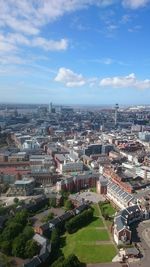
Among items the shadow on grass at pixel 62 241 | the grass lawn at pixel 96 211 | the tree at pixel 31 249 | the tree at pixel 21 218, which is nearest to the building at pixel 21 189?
the grass lawn at pixel 96 211

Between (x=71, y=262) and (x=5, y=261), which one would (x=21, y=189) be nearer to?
(x=5, y=261)

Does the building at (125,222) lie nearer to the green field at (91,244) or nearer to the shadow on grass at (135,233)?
the shadow on grass at (135,233)

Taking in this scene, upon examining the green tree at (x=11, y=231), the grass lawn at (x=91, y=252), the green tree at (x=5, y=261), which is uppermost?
the green tree at (x=11, y=231)

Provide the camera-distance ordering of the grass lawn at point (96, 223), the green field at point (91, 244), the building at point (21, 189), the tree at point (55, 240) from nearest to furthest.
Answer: the green field at point (91, 244) → the tree at point (55, 240) → the grass lawn at point (96, 223) → the building at point (21, 189)

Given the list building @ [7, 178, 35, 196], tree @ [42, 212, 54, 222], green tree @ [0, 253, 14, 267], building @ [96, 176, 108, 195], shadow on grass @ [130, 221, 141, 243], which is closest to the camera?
green tree @ [0, 253, 14, 267]

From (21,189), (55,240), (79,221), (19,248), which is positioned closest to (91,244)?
(55,240)

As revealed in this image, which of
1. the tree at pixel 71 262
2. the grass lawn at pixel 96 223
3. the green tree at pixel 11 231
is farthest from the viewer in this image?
the grass lawn at pixel 96 223

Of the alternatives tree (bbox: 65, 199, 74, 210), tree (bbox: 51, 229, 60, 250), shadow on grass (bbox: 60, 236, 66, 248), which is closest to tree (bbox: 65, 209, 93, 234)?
shadow on grass (bbox: 60, 236, 66, 248)

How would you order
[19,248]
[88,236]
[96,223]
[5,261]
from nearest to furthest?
[5,261], [19,248], [88,236], [96,223]

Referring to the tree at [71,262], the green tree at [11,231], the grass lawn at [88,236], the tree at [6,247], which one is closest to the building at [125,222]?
the grass lawn at [88,236]

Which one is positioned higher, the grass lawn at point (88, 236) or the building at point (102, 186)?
the building at point (102, 186)

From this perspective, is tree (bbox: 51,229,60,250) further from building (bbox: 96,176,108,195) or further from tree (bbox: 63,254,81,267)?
building (bbox: 96,176,108,195)

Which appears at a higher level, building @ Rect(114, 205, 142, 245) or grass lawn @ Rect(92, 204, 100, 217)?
building @ Rect(114, 205, 142, 245)

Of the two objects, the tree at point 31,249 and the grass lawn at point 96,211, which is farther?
the grass lawn at point 96,211
